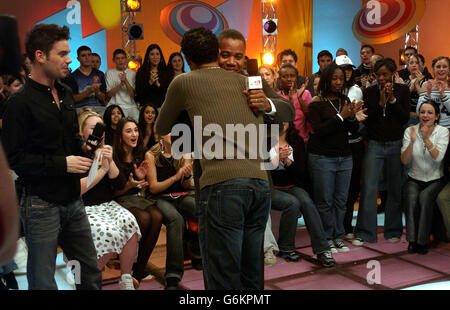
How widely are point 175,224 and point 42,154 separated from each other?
1636 mm

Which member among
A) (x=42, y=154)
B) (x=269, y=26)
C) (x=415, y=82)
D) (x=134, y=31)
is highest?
(x=269, y=26)

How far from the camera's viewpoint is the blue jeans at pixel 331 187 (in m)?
4.29

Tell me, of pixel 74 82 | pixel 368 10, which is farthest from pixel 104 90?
pixel 368 10

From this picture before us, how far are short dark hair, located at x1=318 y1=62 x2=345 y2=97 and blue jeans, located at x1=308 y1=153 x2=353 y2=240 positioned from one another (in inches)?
23.7

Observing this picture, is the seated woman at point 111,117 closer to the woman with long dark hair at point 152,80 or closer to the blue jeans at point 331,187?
the woman with long dark hair at point 152,80

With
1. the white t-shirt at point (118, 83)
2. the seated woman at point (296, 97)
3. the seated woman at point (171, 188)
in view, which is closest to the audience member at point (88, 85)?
the white t-shirt at point (118, 83)

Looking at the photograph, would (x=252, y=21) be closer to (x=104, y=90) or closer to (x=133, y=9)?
(x=133, y=9)

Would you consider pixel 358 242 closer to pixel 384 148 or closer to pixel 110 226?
pixel 384 148

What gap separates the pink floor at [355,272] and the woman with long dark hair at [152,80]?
7.16 ft

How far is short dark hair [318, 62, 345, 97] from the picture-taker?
431cm

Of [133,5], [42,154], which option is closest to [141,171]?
[42,154]

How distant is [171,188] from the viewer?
13.4 ft

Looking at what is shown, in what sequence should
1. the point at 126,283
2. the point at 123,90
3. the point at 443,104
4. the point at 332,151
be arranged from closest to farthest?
the point at 126,283 → the point at 332,151 → the point at 443,104 → the point at 123,90

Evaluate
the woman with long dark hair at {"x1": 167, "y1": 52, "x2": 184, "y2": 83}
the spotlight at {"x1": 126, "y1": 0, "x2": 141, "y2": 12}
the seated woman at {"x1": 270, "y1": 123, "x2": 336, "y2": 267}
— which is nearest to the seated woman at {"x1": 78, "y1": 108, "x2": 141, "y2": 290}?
the seated woman at {"x1": 270, "y1": 123, "x2": 336, "y2": 267}
